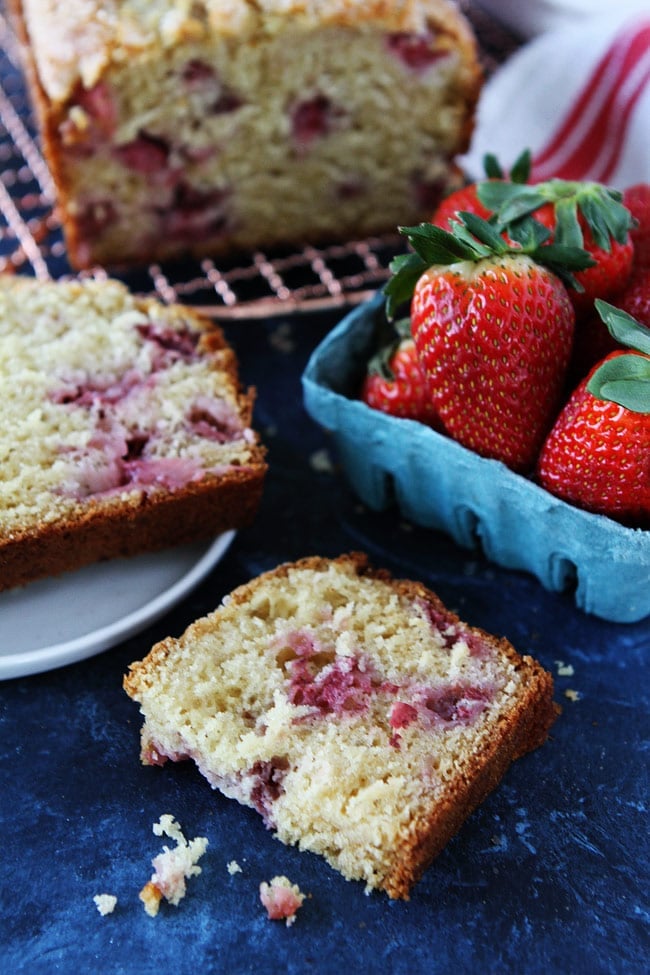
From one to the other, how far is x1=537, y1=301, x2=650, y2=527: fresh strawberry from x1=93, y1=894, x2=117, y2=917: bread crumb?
1.09 m

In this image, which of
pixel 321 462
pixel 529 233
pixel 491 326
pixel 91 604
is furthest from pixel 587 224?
pixel 91 604

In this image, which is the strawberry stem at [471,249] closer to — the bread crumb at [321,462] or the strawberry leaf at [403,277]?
the strawberry leaf at [403,277]

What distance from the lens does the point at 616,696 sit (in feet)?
6.63

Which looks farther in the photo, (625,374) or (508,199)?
(508,199)

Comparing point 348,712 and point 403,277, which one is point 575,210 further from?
point 348,712

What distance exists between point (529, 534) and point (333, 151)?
1.45 metres

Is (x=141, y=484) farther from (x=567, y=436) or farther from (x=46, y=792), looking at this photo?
(x=567, y=436)

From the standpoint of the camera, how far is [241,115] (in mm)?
2771

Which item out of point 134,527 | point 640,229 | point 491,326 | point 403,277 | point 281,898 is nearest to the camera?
point 281,898

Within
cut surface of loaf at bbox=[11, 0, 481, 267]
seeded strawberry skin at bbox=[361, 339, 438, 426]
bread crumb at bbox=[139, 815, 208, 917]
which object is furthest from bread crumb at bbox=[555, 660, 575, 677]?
cut surface of loaf at bbox=[11, 0, 481, 267]

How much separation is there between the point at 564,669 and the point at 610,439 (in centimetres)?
55

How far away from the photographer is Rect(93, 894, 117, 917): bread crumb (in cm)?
167

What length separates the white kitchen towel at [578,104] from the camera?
3.03m

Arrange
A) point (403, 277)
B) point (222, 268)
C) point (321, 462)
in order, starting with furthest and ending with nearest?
1. point (222, 268)
2. point (321, 462)
3. point (403, 277)
